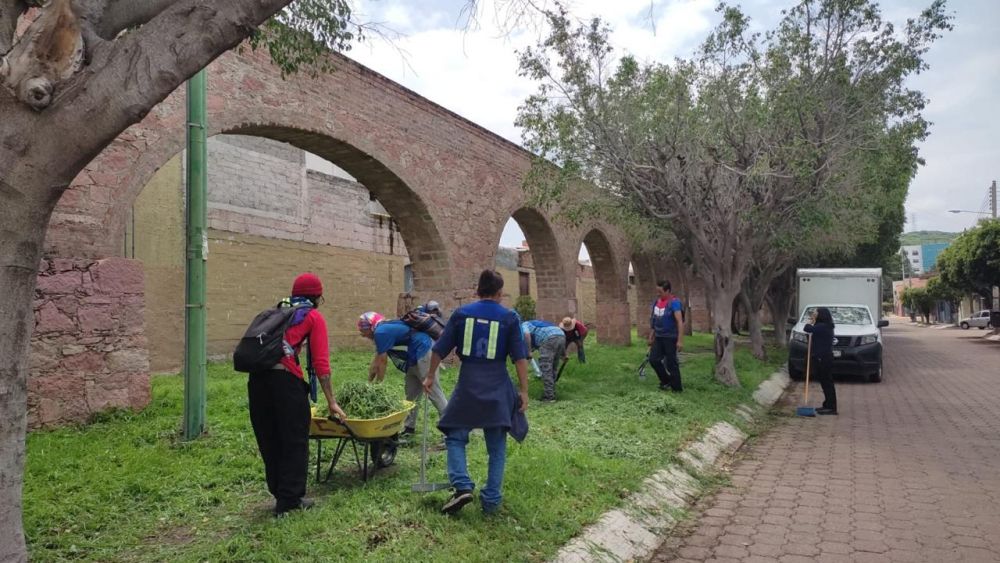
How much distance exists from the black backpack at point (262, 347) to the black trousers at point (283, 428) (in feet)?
0.43

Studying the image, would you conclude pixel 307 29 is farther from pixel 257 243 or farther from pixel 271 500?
pixel 257 243

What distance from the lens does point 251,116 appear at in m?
8.80

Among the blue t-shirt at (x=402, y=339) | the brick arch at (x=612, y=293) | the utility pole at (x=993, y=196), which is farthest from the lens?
the utility pole at (x=993, y=196)

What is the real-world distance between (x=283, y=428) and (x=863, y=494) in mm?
4575

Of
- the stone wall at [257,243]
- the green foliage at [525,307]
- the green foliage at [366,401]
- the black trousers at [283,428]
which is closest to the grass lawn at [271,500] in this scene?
the black trousers at [283,428]

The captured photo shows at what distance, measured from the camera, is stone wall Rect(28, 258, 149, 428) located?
261 inches

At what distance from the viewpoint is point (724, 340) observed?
11.5 m

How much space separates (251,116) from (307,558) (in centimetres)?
677

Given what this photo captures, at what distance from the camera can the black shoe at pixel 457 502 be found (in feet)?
13.4

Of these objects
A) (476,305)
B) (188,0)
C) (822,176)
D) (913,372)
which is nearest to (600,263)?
(913,372)

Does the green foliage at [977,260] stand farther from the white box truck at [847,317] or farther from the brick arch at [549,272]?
the brick arch at [549,272]

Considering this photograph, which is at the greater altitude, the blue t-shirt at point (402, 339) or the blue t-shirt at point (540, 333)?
the blue t-shirt at point (402, 339)

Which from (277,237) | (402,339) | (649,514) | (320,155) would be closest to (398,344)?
(402,339)

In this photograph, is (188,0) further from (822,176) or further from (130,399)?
(822,176)
